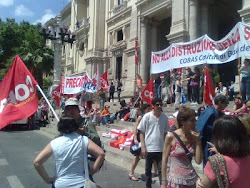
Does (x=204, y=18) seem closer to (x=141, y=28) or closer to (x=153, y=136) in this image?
(x=141, y=28)

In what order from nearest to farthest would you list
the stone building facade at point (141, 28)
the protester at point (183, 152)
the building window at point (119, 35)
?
the protester at point (183, 152)
the stone building facade at point (141, 28)
the building window at point (119, 35)

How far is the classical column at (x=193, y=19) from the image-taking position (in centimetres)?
1702

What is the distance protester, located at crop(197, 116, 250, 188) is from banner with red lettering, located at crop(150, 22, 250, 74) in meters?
6.10

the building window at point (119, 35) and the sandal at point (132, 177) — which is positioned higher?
the building window at point (119, 35)

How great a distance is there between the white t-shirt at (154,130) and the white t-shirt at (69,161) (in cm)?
230

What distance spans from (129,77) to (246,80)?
1367cm

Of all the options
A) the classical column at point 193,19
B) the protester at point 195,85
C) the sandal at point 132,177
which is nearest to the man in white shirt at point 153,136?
the sandal at point 132,177

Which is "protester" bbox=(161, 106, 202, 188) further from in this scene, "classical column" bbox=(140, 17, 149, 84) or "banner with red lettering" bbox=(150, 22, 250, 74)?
"classical column" bbox=(140, 17, 149, 84)

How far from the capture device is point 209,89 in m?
7.79

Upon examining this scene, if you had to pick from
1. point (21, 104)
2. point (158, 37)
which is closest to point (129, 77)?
point (158, 37)

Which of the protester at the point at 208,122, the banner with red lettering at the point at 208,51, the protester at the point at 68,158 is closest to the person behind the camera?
the protester at the point at 68,158

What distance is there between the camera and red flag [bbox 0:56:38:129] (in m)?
4.64

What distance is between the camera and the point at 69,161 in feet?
9.57

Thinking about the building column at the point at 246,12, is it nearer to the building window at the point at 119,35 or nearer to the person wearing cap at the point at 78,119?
the person wearing cap at the point at 78,119
